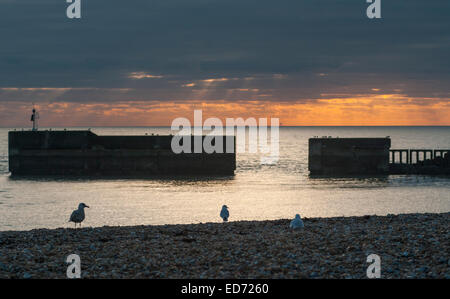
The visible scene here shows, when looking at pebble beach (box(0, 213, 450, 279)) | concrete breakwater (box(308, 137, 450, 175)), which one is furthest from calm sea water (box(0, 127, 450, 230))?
pebble beach (box(0, 213, 450, 279))

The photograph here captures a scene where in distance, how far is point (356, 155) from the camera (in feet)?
230

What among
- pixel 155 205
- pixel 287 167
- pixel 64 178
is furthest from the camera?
pixel 287 167

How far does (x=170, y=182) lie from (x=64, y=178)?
14438 mm

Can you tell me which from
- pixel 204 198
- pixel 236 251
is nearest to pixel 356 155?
pixel 204 198

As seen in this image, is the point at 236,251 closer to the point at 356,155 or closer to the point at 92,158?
the point at 356,155

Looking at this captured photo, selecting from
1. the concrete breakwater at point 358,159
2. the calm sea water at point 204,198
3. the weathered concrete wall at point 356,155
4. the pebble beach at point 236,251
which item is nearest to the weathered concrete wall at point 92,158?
the calm sea water at point 204,198

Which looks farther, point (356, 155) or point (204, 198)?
point (356, 155)

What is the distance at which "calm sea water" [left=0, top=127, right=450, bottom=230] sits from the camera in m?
36.8

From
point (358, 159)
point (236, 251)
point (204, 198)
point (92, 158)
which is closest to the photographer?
point (236, 251)

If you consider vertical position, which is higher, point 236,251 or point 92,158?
point 92,158

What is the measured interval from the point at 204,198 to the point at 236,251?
35.3m
